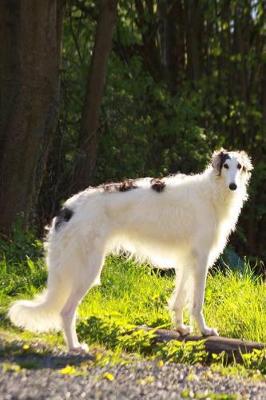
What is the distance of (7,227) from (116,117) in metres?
4.91

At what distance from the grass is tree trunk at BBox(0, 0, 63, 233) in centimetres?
151

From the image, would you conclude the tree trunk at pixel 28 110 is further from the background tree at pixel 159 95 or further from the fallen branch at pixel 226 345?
the fallen branch at pixel 226 345

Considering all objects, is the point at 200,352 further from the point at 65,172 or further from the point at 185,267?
the point at 65,172

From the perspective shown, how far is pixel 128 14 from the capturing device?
18406mm

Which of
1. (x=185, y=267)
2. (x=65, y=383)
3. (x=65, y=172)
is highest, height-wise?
(x=65, y=172)

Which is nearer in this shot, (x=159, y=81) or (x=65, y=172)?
(x=65, y=172)

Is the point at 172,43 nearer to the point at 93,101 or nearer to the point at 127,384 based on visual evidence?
the point at 93,101

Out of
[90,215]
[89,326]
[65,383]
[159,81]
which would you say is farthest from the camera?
[159,81]

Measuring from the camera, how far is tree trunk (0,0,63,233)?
12.7 meters

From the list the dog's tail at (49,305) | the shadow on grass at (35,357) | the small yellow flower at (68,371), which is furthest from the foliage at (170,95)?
the small yellow flower at (68,371)

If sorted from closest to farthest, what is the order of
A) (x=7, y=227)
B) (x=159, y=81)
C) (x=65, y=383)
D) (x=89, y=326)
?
(x=65, y=383), (x=89, y=326), (x=7, y=227), (x=159, y=81)

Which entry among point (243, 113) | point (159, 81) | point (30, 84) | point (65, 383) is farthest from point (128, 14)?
point (65, 383)

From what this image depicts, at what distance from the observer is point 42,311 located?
7336mm

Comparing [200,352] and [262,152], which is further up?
[262,152]
